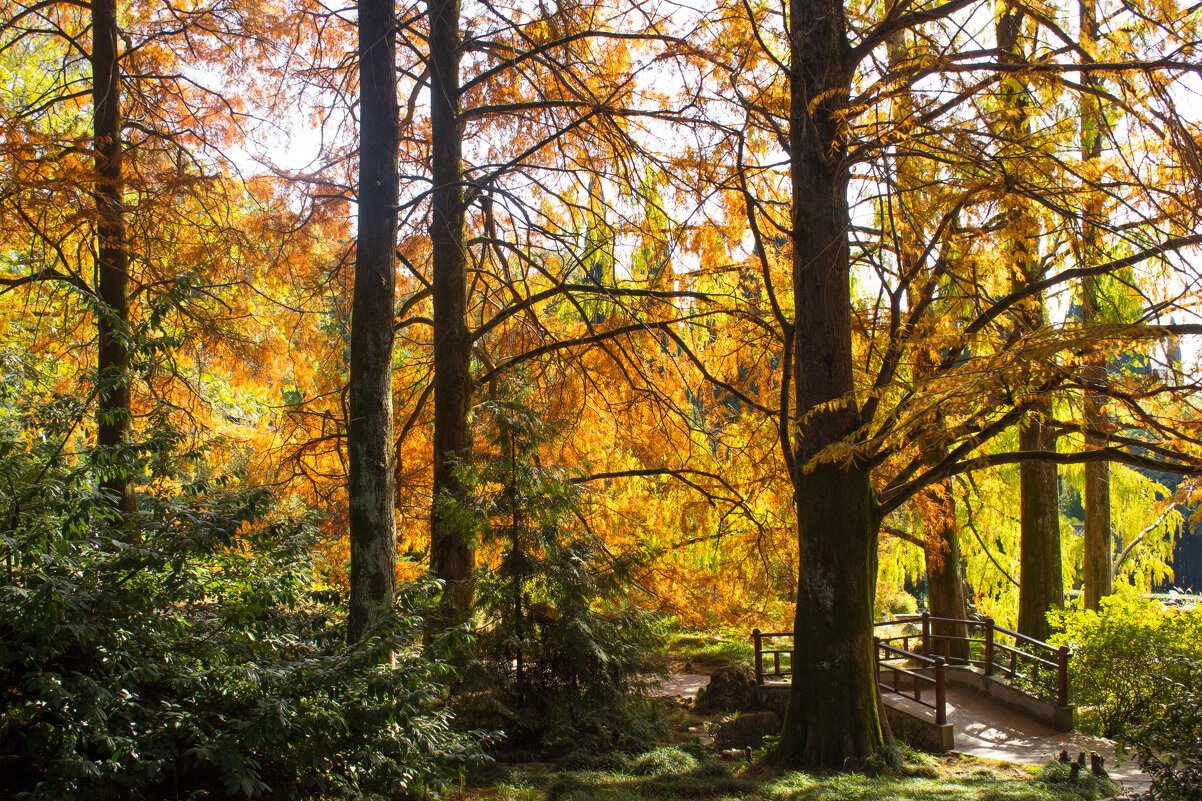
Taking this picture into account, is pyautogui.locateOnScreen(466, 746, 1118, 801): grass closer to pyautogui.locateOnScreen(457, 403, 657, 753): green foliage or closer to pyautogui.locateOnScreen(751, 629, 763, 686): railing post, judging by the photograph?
pyautogui.locateOnScreen(457, 403, 657, 753): green foliage

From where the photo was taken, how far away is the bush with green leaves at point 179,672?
3.71m

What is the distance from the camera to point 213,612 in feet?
16.5

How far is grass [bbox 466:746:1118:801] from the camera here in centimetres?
612

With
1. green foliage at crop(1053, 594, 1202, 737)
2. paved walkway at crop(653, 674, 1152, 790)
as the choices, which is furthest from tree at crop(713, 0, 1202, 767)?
green foliage at crop(1053, 594, 1202, 737)

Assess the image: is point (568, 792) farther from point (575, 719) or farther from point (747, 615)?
point (747, 615)

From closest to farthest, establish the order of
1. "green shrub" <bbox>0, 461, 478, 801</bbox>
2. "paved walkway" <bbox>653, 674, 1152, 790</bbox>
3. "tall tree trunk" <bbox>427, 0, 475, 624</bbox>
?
"green shrub" <bbox>0, 461, 478, 801</bbox> → "paved walkway" <bbox>653, 674, 1152, 790</bbox> → "tall tree trunk" <bbox>427, 0, 475, 624</bbox>

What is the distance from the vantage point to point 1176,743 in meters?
5.32

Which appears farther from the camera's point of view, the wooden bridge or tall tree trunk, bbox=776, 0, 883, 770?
the wooden bridge

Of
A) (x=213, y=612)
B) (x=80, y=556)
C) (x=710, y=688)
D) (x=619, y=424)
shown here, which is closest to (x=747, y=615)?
(x=710, y=688)

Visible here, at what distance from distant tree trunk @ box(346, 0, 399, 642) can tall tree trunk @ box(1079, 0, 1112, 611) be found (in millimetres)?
5430

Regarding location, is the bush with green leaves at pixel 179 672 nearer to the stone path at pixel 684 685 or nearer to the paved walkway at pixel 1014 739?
the paved walkway at pixel 1014 739

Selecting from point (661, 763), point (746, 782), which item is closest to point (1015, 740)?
point (746, 782)

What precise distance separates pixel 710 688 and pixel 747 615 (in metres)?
1.30

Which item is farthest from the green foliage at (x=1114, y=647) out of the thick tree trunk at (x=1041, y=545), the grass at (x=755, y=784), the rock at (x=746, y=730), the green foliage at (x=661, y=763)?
the green foliage at (x=661, y=763)
